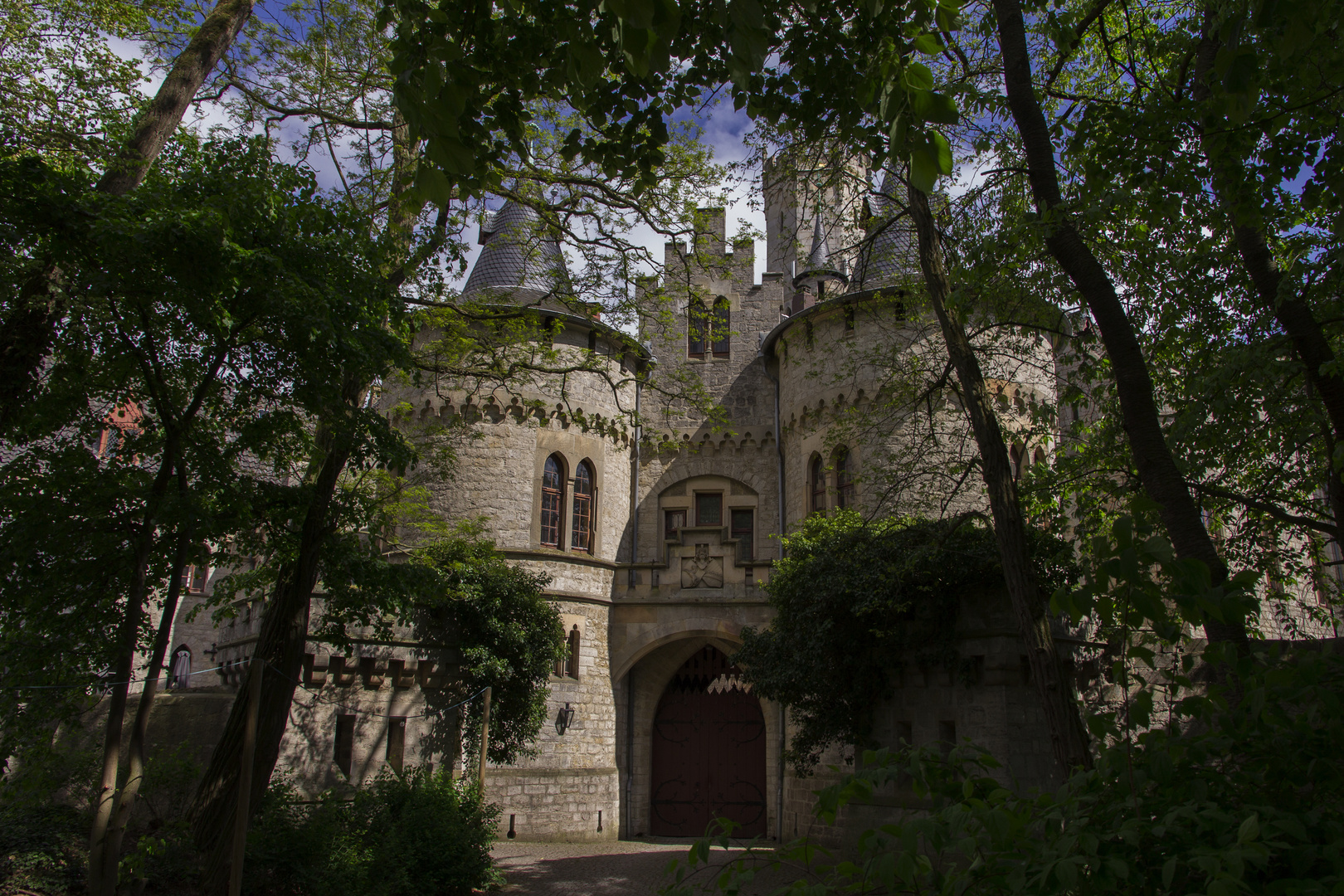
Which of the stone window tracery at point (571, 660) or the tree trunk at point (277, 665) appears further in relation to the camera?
the stone window tracery at point (571, 660)

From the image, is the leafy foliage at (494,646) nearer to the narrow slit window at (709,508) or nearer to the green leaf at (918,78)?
the narrow slit window at (709,508)

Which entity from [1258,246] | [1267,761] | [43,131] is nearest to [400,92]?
[1267,761]

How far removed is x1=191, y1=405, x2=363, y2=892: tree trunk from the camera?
27.3ft

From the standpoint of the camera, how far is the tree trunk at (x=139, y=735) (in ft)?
20.4

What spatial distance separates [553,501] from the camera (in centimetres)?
1714

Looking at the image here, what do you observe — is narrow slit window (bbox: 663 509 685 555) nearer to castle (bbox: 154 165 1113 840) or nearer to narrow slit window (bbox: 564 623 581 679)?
castle (bbox: 154 165 1113 840)

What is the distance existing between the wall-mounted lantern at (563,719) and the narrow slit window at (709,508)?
497 centimetres

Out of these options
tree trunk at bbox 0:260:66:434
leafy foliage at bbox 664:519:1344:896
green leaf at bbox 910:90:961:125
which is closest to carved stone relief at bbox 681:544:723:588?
tree trunk at bbox 0:260:66:434

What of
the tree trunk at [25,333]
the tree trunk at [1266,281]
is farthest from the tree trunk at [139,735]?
the tree trunk at [1266,281]

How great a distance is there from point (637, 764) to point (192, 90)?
1312 centimetres

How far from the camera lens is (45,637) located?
23.4 feet

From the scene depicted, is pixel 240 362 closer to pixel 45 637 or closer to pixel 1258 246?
pixel 45 637

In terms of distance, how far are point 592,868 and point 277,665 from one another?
6.03 m

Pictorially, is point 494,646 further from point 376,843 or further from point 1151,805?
point 1151,805
